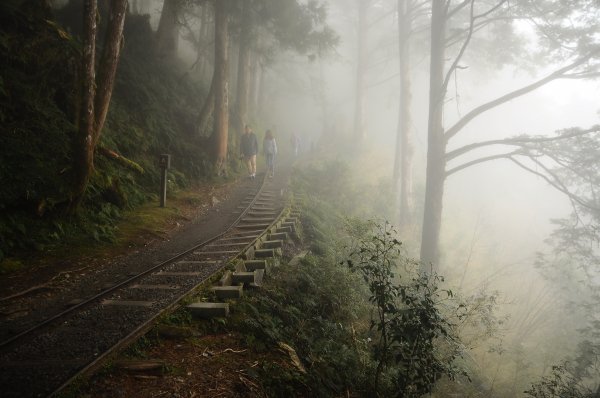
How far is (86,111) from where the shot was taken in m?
7.11

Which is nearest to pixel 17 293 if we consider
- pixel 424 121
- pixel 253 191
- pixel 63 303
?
pixel 63 303

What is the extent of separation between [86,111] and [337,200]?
34.7 ft

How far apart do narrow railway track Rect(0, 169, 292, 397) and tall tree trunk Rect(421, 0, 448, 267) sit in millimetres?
6669

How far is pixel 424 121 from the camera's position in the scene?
41.9m

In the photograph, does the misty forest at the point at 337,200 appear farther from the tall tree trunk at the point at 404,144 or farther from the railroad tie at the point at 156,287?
the railroad tie at the point at 156,287

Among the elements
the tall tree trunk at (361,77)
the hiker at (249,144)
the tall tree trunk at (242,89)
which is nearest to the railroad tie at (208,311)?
the hiker at (249,144)

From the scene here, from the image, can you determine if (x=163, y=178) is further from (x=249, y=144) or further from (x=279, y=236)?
(x=249, y=144)

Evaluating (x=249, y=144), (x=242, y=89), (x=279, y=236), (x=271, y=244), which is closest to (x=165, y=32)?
(x=242, y=89)

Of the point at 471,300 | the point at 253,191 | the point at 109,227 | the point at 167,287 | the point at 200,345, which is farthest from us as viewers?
the point at 253,191

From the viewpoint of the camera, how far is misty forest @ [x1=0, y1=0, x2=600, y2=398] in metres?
4.88

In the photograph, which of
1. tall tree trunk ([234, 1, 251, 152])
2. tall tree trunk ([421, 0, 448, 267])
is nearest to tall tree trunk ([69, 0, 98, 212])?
tall tree trunk ([421, 0, 448, 267])

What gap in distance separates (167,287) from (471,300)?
29.6 ft

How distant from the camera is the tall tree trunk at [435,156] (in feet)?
36.7

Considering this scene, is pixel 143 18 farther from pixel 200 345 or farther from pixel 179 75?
pixel 200 345
